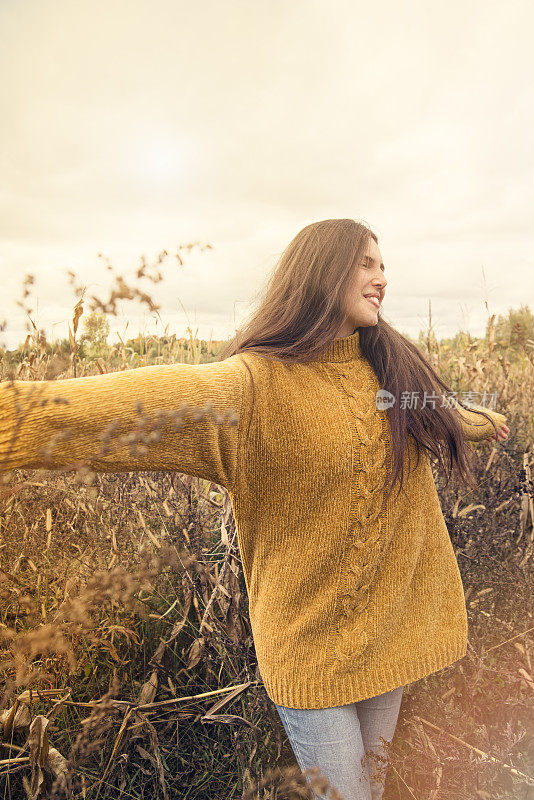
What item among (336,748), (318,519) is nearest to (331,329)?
(318,519)

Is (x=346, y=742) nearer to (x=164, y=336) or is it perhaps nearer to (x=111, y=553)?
(x=111, y=553)

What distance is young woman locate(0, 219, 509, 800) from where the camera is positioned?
1.21m

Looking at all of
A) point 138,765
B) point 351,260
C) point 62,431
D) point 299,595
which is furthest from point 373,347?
point 138,765

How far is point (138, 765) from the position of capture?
5.09 feet

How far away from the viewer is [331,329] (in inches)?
61.1

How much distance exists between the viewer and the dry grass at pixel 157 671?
1420 millimetres

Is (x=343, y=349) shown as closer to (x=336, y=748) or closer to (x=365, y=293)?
(x=365, y=293)

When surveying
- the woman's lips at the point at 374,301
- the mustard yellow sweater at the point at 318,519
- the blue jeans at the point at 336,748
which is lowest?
the blue jeans at the point at 336,748

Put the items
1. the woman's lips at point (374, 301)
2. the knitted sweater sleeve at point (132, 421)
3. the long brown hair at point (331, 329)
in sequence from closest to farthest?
1. the knitted sweater sleeve at point (132, 421)
2. the long brown hair at point (331, 329)
3. the woman's lips at point (374, 301)

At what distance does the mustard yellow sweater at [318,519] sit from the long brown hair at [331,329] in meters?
0.05

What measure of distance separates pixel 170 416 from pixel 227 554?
83 centimetres

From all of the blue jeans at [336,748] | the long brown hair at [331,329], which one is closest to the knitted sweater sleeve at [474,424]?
the long brown hair at [331,329]

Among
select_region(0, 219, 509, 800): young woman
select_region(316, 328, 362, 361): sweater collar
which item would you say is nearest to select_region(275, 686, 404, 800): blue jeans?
select_region(0, 219, 509, 800): young woman

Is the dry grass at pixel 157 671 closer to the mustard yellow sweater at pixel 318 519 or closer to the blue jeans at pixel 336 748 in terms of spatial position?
the blue jeans at pixel 336 748
